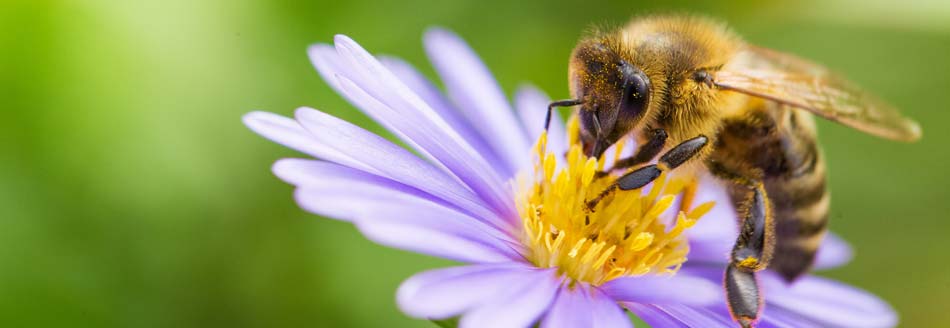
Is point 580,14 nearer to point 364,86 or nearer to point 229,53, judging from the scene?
point 229,53

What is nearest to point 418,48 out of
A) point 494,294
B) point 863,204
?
point 863,204

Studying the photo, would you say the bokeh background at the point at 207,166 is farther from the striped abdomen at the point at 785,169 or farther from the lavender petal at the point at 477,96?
the striped abdomen at the point at 785,169

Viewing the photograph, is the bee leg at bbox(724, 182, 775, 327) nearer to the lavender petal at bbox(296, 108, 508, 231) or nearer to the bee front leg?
the bee front leg

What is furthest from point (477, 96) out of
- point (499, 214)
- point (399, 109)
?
point (399, 109)

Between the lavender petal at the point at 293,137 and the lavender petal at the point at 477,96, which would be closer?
the lavender petal at the point at 293,137

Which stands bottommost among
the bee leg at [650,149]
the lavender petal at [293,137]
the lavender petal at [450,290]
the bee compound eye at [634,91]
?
the lavender petal at [450,290]

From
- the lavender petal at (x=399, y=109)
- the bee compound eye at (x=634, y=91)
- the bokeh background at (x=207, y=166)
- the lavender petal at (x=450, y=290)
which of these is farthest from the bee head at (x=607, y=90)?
the bokeh background at (x=207, y=166)

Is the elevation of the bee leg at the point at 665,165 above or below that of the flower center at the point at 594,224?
above

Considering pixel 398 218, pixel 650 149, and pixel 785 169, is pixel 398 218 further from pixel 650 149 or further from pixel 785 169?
pixel 785 169
